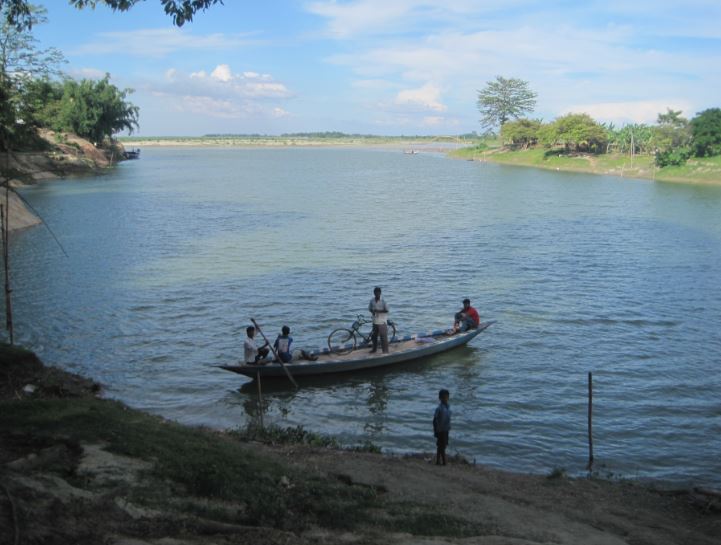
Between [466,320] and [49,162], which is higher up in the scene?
[49,162]

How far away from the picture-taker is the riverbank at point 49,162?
482 inches

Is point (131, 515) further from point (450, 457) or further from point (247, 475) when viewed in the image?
point (450, 457)

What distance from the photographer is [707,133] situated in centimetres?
8150

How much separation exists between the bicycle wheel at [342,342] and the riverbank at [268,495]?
6.09 metres

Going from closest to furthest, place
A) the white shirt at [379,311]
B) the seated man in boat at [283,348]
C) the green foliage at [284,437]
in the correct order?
the green foliage at [284,437], the seated man in boat at [283,348], the white shirt at [379,311]

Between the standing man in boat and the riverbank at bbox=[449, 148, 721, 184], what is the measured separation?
73.3 m

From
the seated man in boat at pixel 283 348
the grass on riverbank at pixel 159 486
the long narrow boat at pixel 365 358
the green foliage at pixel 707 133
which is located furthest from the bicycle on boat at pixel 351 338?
the green foliage at pixel 707 133

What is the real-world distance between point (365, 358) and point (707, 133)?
77694 mm

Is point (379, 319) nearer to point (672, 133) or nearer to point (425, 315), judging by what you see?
point (425, 315)

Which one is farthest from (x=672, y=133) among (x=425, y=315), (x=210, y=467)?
(x=210, y=467)

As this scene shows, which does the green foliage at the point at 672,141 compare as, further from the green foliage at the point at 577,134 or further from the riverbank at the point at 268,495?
the riverbank at the point at 268,495

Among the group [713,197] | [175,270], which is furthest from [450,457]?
[713,197]

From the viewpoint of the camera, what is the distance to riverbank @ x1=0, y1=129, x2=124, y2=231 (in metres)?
12.2

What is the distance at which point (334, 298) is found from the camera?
2695 cm
